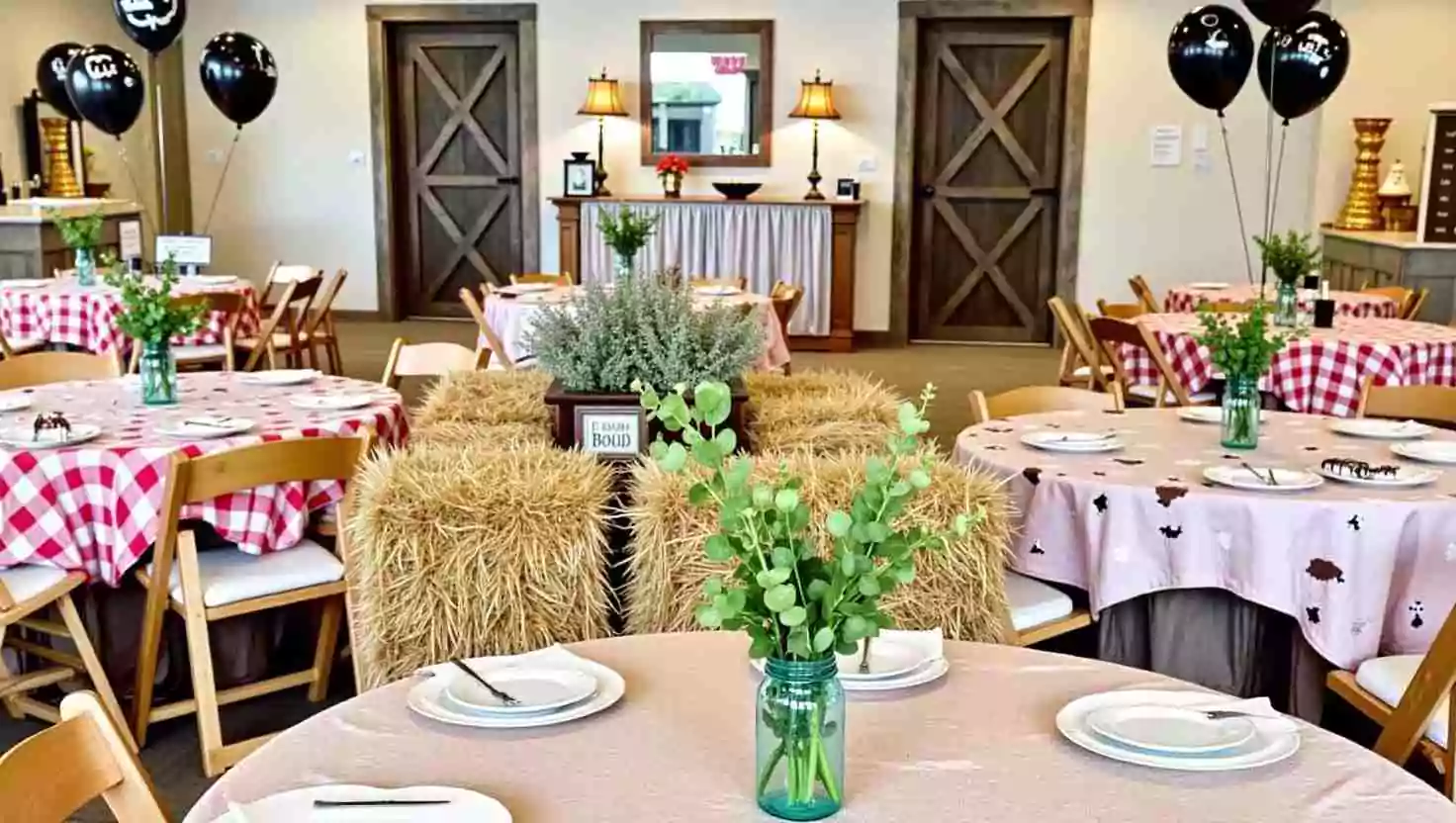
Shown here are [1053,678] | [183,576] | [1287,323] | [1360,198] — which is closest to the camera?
[1053,678]

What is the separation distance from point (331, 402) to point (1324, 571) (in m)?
2.50

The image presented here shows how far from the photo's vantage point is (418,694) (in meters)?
1.69

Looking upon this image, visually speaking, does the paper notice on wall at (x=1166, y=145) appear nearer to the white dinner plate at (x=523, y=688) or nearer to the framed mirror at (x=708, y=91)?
the framed mirror at (x=708, y=91)

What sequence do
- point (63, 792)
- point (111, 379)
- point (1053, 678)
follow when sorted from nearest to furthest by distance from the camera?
point (63, 792) → point (1053, 678) → point (111, 379)

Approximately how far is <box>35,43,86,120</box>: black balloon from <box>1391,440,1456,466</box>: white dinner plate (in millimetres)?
8137

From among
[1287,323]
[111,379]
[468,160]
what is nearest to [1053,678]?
[111,379]

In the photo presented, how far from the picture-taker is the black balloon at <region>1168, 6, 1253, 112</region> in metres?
6.11

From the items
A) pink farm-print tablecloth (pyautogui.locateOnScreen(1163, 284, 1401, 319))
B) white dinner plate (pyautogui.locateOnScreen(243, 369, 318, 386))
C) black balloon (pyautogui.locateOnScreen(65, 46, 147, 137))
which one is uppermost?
black balloon (pyautogui.locateOnScreen(65, 46, 147, 137))

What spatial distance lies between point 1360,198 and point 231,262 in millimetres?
8162

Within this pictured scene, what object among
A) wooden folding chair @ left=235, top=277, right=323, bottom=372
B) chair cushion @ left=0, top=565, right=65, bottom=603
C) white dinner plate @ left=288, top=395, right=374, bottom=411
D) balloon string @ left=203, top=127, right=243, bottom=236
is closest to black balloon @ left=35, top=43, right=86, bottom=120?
balloon string @ left=203, top=127, right=243, bottom=236

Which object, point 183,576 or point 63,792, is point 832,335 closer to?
point 183,576

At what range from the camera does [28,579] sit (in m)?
3.14

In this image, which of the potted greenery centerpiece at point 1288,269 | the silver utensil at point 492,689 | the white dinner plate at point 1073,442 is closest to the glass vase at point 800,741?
the silver utensil at point 492,689

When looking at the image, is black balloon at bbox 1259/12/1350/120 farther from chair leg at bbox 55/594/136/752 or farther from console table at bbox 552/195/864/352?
chair leg at bbox 55/594/136/752
